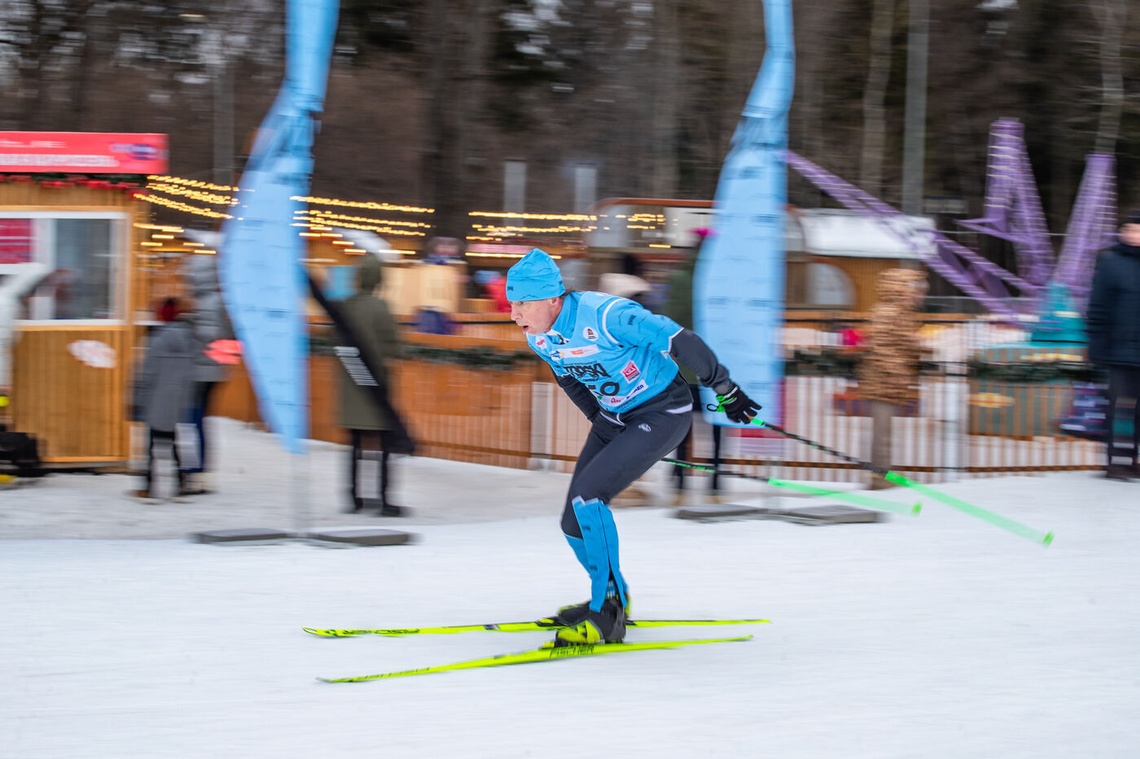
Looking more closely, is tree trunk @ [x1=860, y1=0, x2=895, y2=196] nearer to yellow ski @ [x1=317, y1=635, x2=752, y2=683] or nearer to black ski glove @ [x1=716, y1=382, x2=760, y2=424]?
black ski glove @ [x1=716, y1=382, x2=760, y2=424]

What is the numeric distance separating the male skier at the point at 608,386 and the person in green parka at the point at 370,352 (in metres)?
3.75

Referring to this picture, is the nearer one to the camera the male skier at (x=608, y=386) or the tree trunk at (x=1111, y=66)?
the male skier at (x=608, y=386)

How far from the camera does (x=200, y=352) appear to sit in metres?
9.95

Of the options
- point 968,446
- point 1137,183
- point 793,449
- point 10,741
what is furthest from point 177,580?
point 1137,183

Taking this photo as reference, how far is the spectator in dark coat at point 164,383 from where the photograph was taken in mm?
9672

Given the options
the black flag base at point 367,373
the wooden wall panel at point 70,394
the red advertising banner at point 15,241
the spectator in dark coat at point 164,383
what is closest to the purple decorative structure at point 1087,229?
the black flag base at point 367,373

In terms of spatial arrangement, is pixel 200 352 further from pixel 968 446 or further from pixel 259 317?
pixel 968 446

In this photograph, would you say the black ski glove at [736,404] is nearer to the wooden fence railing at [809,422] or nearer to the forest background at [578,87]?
the wooden fence railing at [809,422]

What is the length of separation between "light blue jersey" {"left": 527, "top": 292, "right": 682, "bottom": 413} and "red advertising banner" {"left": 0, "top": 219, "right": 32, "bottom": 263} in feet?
21.3

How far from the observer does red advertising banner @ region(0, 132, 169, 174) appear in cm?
1061

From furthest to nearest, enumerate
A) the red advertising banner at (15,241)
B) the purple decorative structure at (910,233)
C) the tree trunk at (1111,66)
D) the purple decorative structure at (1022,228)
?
the tree trunk at (1111,66), the purple decorative structure at (1022,228), the purple decorative structure at (910,233), the red advertising banner at (15,241)

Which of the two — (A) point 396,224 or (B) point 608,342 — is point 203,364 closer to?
(B) point 608,342

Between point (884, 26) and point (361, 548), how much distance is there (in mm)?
29984

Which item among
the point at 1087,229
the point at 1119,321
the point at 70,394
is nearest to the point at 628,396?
the point at 1119,321
